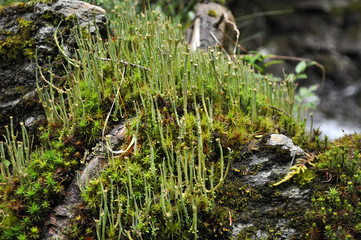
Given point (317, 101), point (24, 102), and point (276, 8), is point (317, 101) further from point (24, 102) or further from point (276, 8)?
point (24, 102)

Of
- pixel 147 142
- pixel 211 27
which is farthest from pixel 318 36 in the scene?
pixel 147 142

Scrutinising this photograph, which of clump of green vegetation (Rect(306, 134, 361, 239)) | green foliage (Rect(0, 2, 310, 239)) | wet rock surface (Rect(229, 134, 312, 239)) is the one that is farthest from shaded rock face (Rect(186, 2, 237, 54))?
clump of green vegetation (Rect(306, 134, 361, 239))

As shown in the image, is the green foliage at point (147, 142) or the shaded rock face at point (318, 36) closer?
the green foliage at point (147, 142)

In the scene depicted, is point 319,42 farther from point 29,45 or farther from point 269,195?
point 29,45

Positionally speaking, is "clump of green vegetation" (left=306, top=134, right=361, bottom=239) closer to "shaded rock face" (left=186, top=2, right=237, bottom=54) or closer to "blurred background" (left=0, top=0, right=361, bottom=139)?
"shaded rock face" (left=186, top=2, right=237, bottom=54)

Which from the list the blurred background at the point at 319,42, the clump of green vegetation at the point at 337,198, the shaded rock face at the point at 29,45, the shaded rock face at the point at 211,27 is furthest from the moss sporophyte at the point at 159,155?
the blurred background at the point at 319,42

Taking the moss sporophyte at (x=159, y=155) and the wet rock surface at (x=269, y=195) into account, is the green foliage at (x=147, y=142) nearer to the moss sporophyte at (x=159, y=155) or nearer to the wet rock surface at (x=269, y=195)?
the moss sporophyte at (x=159, y=155)

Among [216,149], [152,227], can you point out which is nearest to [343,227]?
[216,149]
